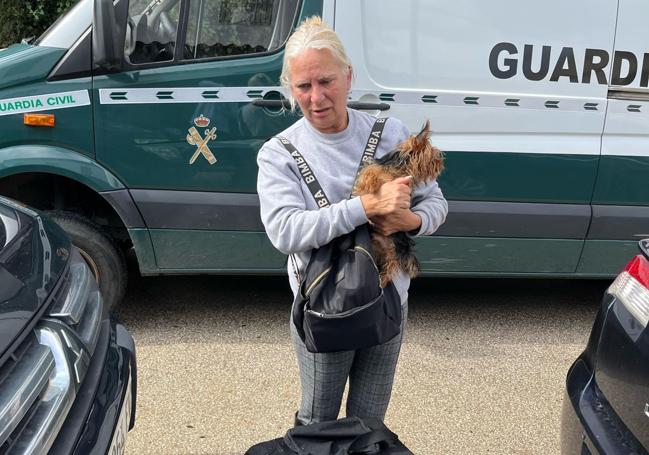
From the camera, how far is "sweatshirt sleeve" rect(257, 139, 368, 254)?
1.82 metres

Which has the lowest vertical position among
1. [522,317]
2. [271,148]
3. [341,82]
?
[522,317]

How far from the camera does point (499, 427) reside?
10.0 feet

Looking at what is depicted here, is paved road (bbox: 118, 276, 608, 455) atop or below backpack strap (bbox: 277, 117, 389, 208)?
below

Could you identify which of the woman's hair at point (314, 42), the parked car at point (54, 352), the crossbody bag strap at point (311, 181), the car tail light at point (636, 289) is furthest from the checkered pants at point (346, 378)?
the woman's hair at point (314, 42)

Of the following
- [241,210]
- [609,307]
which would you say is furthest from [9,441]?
[241,210]

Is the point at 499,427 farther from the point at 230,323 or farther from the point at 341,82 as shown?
the point at 341,82

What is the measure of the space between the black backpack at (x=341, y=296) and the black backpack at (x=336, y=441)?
9.1 inches

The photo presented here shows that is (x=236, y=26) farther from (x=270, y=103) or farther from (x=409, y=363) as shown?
(x=409, y=363)

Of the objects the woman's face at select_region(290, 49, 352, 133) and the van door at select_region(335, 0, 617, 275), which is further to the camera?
the van door at select_region(335, 0, 617, 275)

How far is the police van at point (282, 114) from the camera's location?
3434 mm

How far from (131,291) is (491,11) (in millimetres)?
2681

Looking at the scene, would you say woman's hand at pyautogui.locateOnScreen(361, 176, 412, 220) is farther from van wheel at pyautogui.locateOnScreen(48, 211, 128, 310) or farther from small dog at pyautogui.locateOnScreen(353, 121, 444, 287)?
van wheel at pyautogui.locateOnScreen(48, 211, 128, 310)

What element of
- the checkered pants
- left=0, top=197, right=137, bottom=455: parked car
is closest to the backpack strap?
the checkered pants

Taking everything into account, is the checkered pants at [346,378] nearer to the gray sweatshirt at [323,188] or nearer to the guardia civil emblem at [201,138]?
the gray sweatshirt at [323,188]
